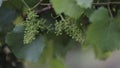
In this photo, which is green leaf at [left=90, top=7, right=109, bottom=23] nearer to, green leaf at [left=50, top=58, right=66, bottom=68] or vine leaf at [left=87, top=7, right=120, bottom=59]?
vine leaf at [left=87, top=7, right=120, bottom=59]

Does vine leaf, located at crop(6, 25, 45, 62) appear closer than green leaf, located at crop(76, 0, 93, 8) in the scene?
No

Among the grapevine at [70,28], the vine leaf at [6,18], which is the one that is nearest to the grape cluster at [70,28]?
the grapevine at [70,28]

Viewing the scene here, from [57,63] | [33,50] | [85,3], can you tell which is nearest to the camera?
[85,3]

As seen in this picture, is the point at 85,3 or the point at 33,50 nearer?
the point at 85,3

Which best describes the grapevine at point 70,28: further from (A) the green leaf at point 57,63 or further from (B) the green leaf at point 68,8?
(A) the green leaf at point 57,63

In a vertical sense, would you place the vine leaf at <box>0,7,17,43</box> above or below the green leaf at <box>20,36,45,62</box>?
above

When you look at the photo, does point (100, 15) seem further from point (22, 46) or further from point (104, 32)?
point (22, 46)

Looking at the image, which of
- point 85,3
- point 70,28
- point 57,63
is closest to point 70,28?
point 70,28

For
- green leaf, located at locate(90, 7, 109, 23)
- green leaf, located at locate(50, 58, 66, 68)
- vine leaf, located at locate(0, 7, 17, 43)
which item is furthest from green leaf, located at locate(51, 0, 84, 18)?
green leaf, located at locate(50, 58, 66, 68)
